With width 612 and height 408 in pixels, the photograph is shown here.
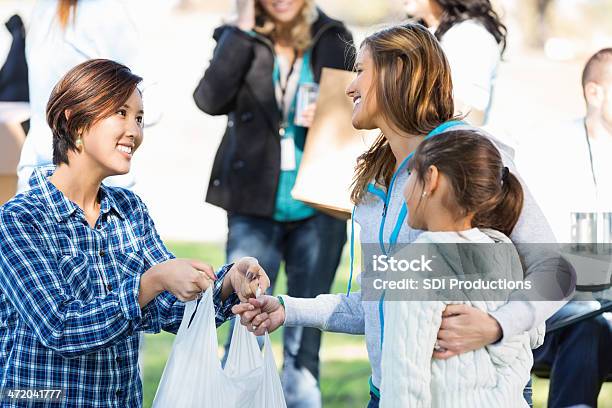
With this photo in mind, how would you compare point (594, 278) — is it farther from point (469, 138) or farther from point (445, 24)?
point (469, 138)

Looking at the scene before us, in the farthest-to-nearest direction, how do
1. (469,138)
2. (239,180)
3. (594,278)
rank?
(239,180) < (594,278) < (469,138)

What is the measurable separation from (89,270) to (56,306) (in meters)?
0.20

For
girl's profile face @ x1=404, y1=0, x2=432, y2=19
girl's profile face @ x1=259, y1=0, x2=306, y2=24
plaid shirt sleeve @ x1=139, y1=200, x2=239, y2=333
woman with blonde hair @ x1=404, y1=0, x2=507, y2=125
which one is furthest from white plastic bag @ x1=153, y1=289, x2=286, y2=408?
girl's profile face @ x1=259, y1=0, x2=306, y2=24

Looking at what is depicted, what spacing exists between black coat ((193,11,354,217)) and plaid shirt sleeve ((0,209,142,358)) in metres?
2.00

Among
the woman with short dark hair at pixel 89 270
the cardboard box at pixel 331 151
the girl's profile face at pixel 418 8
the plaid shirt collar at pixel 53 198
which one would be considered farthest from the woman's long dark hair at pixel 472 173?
the girl's profile face at pixel 418 8

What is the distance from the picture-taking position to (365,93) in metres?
2.82

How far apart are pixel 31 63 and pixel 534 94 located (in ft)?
31.4

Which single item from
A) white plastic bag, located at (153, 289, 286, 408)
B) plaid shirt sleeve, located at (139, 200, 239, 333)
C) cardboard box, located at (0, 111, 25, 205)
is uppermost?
cardboard box, located at (0, 111, 25, 205)

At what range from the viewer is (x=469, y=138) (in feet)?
8.09

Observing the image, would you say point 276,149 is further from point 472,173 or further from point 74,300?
point 472,173

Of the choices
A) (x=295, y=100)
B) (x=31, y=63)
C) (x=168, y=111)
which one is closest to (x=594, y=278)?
(x=295, y=100)

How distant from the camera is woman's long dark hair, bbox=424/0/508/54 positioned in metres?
4.20

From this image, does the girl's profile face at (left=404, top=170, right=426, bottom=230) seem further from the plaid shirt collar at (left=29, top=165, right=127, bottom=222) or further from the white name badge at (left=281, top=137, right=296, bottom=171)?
the white name badge at (left=281, top=137, right=296, bottom=171)

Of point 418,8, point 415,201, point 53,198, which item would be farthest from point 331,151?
point 415,201
